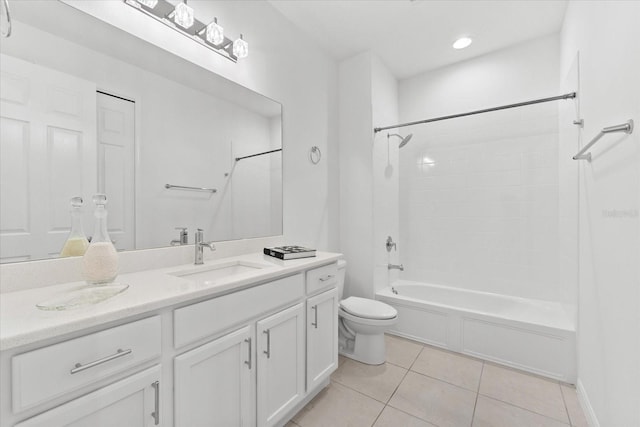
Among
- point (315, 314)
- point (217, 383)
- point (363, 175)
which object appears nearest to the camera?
point (217, 383)

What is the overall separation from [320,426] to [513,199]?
2.52 metres

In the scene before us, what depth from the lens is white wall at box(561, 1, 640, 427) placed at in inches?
40.5

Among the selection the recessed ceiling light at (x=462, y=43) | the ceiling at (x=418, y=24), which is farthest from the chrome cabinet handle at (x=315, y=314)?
the recessed ceiling light at (x=462, y=43)

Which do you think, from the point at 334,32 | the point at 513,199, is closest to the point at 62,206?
the point at 334,32

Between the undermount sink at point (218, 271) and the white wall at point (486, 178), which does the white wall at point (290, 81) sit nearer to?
the undermount sink at point (218, 271)

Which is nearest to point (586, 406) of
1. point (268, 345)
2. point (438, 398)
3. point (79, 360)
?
point (438, 398)

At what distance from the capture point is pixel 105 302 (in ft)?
2.84

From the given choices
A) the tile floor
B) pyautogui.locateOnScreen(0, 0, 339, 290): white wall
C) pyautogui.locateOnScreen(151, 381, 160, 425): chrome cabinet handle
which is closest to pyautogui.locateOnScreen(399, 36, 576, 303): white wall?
the tile floor

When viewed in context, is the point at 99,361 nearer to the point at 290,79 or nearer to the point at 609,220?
the point at 609,220

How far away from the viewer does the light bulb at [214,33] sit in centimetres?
155

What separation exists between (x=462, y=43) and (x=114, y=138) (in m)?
2.83

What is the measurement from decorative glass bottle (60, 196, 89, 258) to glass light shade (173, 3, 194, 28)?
3.28 ft

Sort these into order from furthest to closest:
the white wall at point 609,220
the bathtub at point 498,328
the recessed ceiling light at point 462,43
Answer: the recessed ceiling light at point 462,43 → the bathtub at point 498,328 → the white wall at point 609,220

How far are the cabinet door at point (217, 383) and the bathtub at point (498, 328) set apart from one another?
1677mm
